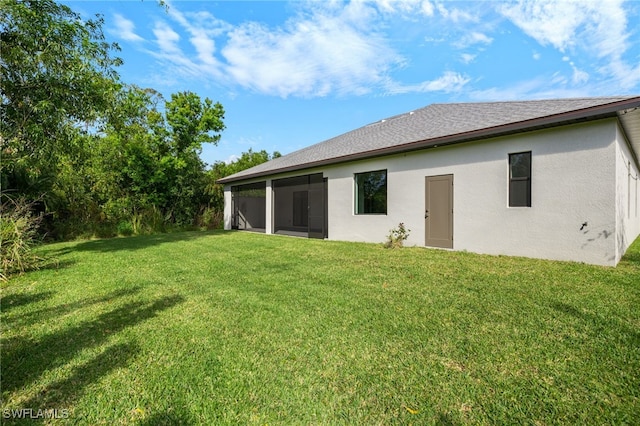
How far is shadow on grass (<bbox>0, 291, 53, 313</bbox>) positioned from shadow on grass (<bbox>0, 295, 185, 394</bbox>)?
153 centimetres

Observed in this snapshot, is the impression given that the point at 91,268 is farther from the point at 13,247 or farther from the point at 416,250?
the point at 416,250

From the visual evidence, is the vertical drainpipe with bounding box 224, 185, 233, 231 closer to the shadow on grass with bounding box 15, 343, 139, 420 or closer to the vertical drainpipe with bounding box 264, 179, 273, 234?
the vertical drainpipe with bounding box 264, 179, 273, 234

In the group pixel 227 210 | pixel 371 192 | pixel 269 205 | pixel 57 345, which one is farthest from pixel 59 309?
pixel 227 210

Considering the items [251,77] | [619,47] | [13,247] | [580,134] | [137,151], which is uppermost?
[251,77]

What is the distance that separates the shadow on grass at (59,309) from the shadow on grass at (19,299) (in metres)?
0.08

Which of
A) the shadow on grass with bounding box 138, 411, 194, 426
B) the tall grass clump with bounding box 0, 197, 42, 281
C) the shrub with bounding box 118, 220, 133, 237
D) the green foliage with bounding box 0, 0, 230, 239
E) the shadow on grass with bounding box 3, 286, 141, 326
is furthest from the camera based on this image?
the shrub with bounding box 118, 220, 133, 237

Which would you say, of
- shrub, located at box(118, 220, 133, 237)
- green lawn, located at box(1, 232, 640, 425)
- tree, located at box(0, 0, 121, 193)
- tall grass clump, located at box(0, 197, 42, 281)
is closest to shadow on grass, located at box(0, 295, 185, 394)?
green lawn, located at box(1, 232, 640, 425)

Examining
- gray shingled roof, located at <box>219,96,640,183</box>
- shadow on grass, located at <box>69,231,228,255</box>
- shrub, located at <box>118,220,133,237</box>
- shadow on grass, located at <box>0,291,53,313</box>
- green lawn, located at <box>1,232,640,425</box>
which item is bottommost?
shadow on grass, located at <box>0,291,53,313</box>

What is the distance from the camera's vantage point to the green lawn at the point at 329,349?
1893 mm

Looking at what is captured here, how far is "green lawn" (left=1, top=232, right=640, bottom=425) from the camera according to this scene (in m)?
1.89

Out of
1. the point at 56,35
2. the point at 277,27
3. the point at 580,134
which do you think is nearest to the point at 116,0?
the point at 56,35

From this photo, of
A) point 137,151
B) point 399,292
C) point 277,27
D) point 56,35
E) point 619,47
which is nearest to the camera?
point 399,292

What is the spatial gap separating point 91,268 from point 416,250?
763cm

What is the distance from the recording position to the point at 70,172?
47.6ft
